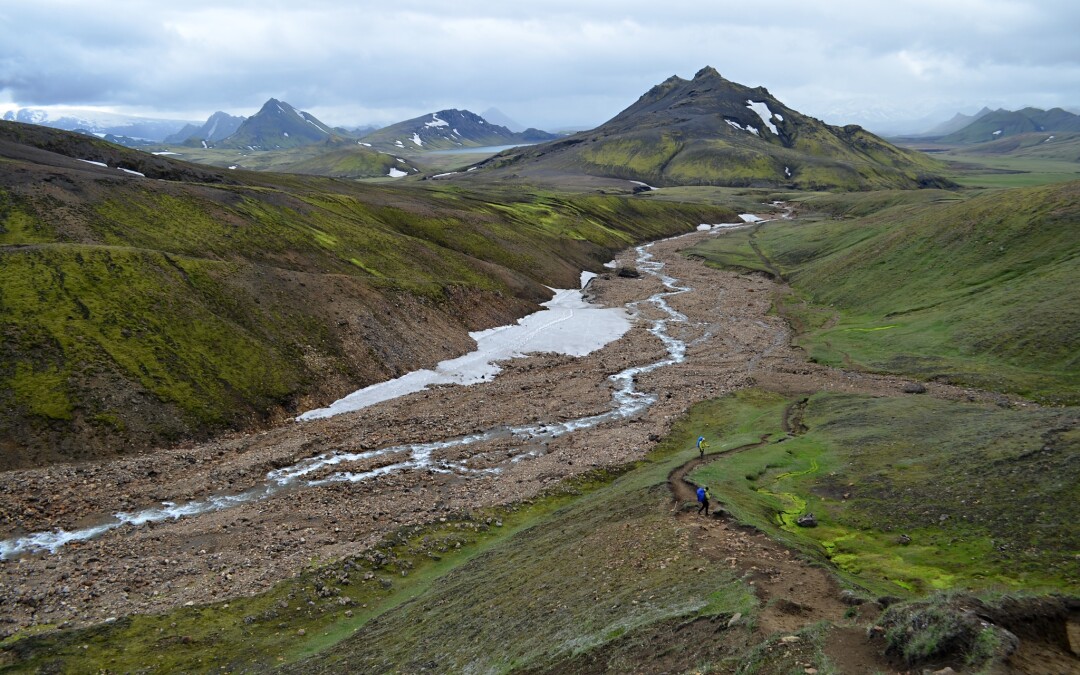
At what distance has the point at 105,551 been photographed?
34.2m

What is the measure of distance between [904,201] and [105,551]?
191890 millimetres

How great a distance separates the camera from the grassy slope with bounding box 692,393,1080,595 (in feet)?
87.2

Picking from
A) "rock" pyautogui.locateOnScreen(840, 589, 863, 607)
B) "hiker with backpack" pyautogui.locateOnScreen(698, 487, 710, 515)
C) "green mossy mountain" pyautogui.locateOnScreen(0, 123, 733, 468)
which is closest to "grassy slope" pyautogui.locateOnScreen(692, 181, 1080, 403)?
"hiker with backpack" pyautogui.locateOnScreen(698, 487, 710, 515)

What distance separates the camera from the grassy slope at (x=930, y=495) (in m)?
26.6

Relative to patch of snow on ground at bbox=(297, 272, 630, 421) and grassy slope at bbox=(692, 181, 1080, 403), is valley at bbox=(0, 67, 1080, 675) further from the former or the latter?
patch of snow on ground at bbox=(297, 272, 630, 421)

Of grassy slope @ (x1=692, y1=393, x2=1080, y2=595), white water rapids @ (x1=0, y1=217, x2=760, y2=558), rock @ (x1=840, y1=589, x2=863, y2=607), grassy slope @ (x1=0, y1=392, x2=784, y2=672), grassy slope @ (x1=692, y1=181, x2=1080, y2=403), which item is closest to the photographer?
rock @ (x1=840, y1=589, x2=863, y2=607)

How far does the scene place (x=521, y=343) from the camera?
82250 millimetres

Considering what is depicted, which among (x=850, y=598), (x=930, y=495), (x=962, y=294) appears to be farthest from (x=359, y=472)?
(x=962, y=294)

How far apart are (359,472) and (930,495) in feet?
121

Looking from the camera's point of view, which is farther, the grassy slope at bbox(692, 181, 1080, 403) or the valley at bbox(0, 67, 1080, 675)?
the grassy slope at bbox(692, 181, 1080, 403)

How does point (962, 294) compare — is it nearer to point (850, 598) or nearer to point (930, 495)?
point (930, 495)

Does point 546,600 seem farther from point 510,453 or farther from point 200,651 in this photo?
point 510,453

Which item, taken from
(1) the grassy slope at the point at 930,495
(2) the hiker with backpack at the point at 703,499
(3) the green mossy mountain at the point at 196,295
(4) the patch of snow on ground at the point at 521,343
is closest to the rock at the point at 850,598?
(1) the grassy slope at the point at 930,495

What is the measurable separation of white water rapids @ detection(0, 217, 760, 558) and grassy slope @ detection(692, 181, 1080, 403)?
83.4 ft
